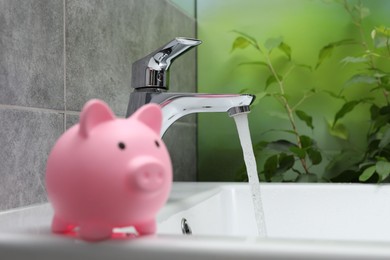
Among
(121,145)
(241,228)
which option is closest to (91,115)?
(121,145)

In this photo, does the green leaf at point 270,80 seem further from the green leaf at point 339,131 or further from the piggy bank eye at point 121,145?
the piggy bank eye at point 121,145

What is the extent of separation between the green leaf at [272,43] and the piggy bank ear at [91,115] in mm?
913

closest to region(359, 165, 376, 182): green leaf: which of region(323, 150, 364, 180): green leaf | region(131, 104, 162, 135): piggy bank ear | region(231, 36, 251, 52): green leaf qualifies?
region(323, 150, 364, 180): green leaf

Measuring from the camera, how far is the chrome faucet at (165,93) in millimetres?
770

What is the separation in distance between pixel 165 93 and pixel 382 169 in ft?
1.63

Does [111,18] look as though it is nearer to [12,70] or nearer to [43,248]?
[12,70]

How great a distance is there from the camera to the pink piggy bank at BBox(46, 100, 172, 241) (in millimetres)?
404

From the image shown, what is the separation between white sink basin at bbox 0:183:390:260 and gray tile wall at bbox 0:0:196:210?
7 centimetres

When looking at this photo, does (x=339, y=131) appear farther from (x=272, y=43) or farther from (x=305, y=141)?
(x=272, y=43)

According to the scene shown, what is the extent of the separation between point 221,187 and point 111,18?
14.5 inches

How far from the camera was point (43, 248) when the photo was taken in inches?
17.1

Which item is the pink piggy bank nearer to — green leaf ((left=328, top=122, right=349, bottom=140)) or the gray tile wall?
the gray tile wall

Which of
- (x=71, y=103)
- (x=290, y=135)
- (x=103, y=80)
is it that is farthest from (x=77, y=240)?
(x=290, y=135)

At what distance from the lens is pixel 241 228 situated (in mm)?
997
